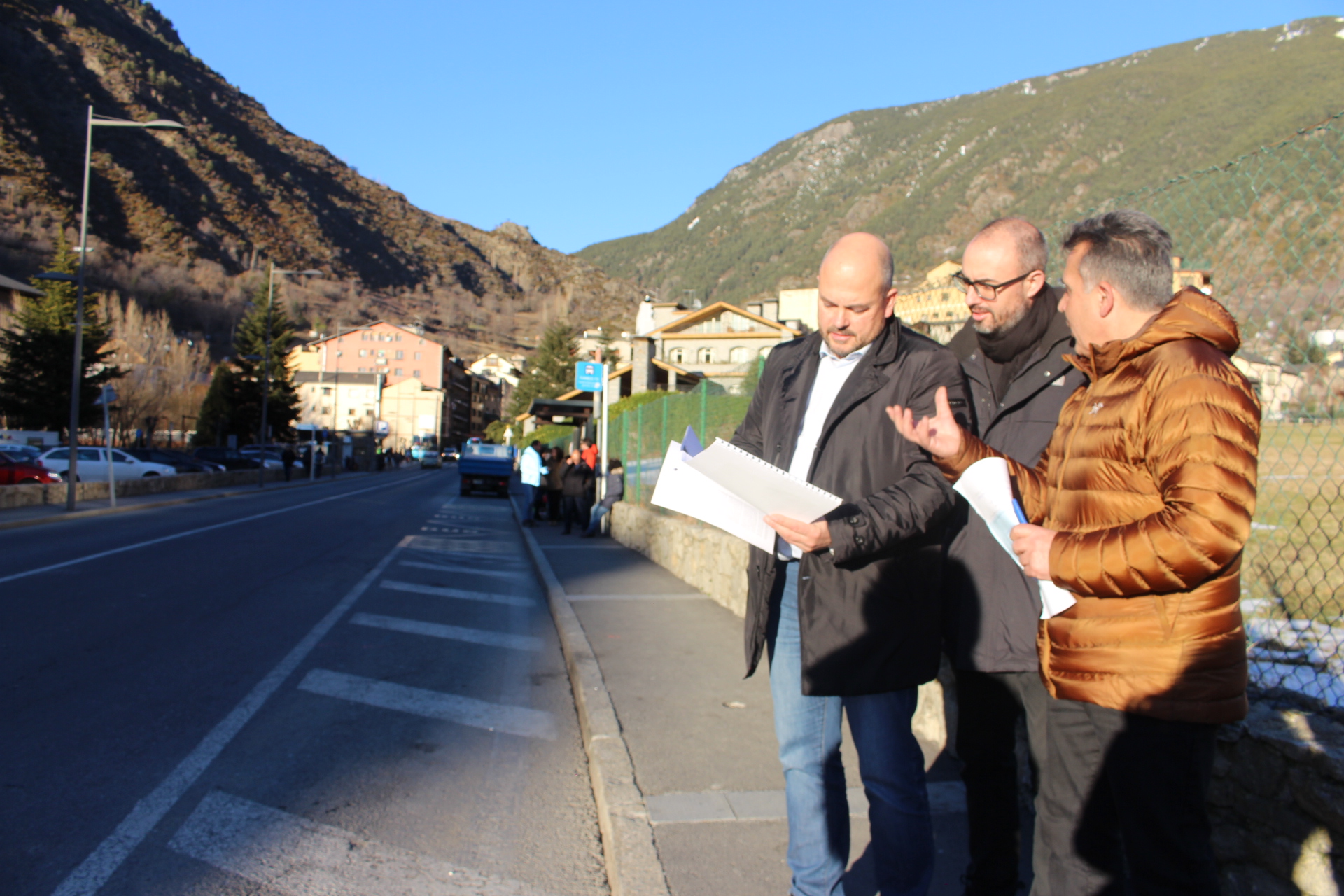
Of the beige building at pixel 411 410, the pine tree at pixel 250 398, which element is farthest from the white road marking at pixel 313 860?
the beige building at pixel 411 410

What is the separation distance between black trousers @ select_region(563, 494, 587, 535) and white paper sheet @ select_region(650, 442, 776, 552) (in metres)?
13.9

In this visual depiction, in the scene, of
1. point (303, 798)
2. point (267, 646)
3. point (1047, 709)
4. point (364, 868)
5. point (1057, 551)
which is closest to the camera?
point (1057, 551)

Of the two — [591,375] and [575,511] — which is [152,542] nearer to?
[575,511]

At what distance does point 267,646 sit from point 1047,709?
595 centimetres

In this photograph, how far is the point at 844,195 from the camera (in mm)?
161375

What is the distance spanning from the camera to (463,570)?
11.7 meters

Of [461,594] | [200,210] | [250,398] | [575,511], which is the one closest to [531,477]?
[575,511]

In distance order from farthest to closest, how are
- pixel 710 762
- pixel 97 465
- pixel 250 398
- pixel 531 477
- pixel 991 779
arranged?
pixel 250 398 < pixel 97 465 < pixel 531 477 < pixel 710 762 < pixel 991 779

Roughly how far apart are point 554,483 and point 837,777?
16610mm

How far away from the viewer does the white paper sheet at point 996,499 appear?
1997 millimetres

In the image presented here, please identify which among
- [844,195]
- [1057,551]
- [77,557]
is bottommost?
[77,557]

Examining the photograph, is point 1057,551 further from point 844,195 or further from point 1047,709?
point 844,195

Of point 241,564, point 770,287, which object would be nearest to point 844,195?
point 770,287

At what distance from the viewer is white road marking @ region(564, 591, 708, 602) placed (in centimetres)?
888
